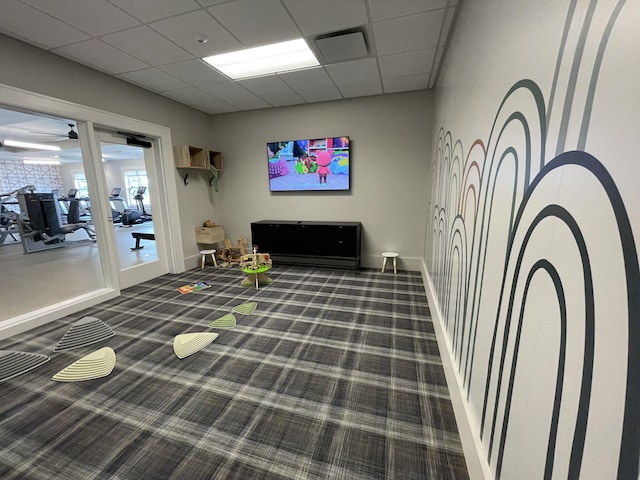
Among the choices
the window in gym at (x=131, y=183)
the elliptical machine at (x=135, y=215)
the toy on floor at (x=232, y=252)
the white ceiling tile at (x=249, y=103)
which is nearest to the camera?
the white ceiling tile at (x=249, y=103)

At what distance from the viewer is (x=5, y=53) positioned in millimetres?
A: 2363

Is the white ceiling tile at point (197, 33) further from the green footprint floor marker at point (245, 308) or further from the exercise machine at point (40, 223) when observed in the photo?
the exercise machine at point (40, 223)

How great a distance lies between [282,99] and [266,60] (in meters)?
1.14

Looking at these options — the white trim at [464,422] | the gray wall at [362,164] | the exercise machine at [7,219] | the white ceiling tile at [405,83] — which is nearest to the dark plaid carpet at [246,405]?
the white trim at [464,422]

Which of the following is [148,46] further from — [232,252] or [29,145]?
[29,145]

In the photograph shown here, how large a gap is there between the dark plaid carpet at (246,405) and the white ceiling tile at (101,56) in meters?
2.74

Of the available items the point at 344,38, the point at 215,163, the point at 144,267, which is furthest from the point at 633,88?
the point at 215,163

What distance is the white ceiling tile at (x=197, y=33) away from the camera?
2.19m

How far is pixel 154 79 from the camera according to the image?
3326mm

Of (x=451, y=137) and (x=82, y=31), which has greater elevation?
(x=82, y=31)

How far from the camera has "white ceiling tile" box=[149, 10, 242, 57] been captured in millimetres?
2193

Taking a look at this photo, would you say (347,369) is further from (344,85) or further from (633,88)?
(344,85)

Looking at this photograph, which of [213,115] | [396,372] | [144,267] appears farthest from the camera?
[213,115]

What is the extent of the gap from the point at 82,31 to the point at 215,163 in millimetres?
2632
